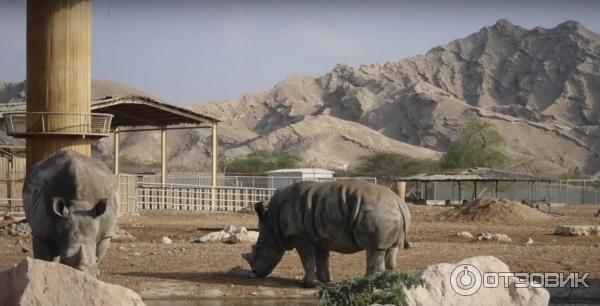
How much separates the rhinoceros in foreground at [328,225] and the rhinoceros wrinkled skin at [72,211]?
2725 millimetres

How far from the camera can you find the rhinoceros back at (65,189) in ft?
39.2

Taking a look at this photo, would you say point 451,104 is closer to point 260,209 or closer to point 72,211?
point 260,209

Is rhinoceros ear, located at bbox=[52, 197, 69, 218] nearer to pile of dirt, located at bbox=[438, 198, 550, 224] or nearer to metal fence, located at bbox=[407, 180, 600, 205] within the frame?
pile of dirt, located at bbox=[438, 198, 550, 224]

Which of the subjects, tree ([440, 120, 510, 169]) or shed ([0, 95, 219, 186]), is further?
tree ([440, 120, 510, 169])

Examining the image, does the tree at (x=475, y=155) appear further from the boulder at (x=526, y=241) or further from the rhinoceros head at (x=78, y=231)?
the rhinoceros head at (x=78, y=231)

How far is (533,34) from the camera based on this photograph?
6412 inches

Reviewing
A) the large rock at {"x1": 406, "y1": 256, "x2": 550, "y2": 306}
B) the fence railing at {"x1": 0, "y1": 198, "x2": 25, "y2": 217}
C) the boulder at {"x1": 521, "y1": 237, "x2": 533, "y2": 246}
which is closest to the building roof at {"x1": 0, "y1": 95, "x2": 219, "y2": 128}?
the fence railing at {"x1": 0, "y1": 198, "x2": 25, "y2": 217}

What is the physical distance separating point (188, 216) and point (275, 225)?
23160 millimetres

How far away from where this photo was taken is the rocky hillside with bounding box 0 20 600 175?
A: 122 metres

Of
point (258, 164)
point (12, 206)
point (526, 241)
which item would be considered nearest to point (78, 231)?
point (526, 241)

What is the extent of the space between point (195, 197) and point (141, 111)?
4.80m

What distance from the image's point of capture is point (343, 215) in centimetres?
1375

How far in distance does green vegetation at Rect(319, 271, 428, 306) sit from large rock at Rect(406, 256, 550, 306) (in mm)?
133

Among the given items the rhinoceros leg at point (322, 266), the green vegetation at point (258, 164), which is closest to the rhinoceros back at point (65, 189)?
the rhinoceros leg at point (322, 266)
